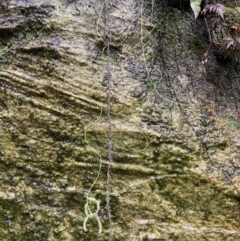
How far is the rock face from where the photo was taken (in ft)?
5.90

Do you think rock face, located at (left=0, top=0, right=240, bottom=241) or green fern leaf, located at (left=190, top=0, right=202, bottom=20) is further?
green fern leaf, located at (left=190, top=0, right=202, bottom=20)

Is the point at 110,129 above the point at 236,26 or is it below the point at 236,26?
below

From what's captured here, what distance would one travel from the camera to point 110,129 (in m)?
1.91

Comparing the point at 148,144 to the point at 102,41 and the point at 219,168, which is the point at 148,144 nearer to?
the point at 219,168

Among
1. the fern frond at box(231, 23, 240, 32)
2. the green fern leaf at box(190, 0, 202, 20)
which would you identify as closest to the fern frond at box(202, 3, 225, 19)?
the green fern leaf at box(190, 0, 202, 20)

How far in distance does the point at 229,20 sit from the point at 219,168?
103 cm

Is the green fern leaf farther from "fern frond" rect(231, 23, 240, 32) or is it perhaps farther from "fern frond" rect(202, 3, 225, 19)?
"fern frond" rect(231, 23, 240, 32)

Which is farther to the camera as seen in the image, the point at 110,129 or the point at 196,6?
the point at 196,6

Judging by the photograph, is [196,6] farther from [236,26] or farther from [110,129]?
[110,129]

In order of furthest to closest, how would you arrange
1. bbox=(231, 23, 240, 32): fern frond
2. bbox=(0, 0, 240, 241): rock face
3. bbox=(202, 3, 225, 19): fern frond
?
bbox=(231, 23, 240, 32): fern frond < bbox=(202, 3, 225, 19): fern frond < bbox=(0, 0, 240, 241): rock face

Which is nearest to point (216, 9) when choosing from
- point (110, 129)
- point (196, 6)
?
point (196, 6)

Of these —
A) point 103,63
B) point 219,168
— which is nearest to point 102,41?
point 103,63

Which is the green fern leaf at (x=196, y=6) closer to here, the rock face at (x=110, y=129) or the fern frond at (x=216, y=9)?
the fern frond at (x=216, y=9)

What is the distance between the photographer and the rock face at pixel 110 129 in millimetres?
1798
